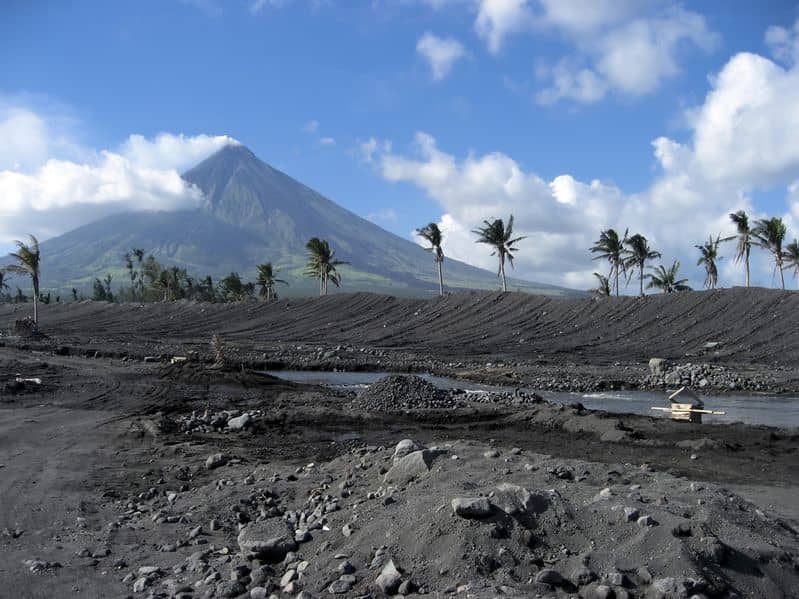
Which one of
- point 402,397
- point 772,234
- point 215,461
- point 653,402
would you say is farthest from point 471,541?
point 772,234

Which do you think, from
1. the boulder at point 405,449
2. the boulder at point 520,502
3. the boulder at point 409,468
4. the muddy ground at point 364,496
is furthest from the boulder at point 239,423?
the boulder at point 520,502

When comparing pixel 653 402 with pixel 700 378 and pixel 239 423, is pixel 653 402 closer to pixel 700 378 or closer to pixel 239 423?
pixel 700 378

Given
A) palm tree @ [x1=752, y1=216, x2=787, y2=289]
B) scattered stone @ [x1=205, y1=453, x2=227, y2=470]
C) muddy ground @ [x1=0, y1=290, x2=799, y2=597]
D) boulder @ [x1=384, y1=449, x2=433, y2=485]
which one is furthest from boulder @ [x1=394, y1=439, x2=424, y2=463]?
palm tree @ [x1=752, y1=216, x2=787, y2=289]

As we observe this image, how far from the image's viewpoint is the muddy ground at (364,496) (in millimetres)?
5809

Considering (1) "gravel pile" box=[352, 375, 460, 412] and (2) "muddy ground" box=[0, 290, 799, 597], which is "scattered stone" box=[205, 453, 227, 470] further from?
(1) "gravel pile" box=[352, 375, 460, 412]

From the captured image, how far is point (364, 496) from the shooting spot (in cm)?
790

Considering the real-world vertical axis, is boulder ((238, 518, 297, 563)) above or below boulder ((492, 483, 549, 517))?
below

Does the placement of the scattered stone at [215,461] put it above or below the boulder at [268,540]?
above

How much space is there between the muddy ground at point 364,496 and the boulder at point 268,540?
30 millimetres

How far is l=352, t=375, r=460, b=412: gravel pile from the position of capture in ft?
61.3

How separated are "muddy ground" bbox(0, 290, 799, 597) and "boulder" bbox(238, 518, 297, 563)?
30 mm

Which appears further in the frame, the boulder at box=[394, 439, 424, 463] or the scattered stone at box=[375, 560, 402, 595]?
the boulder at box=[394, 439, 424, 463]

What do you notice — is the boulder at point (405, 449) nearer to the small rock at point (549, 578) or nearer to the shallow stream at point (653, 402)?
the small rock at point (549, 578)

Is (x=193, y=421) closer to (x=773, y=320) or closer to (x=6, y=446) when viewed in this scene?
→ (x=6, y=446)
